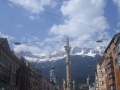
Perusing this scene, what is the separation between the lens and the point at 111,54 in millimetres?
64500

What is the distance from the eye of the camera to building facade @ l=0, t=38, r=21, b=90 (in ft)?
192

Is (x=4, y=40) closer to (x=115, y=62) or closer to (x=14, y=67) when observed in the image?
(x=14, y=67)

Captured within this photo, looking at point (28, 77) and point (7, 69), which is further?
point (28, 77)

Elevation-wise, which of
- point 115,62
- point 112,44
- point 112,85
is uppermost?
point 112,44

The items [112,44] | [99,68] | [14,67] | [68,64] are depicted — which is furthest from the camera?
[68,64]

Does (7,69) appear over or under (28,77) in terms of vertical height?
under

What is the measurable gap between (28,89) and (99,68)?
2622 centimetres

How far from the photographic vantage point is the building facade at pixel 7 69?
58.4 m

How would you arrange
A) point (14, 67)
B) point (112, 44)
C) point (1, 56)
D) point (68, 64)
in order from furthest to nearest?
point (68, 64), point (14, 67), point (112, 44), point (1, 56)

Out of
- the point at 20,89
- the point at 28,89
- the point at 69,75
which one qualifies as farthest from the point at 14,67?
the point at 69,75

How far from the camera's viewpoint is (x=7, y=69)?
62938 millimetres

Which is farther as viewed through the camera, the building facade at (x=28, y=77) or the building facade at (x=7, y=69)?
the building facade at (x=28, y=77)

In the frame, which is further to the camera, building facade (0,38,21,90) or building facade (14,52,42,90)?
building facade (14,52,42,90)

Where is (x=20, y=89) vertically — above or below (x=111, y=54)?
below
